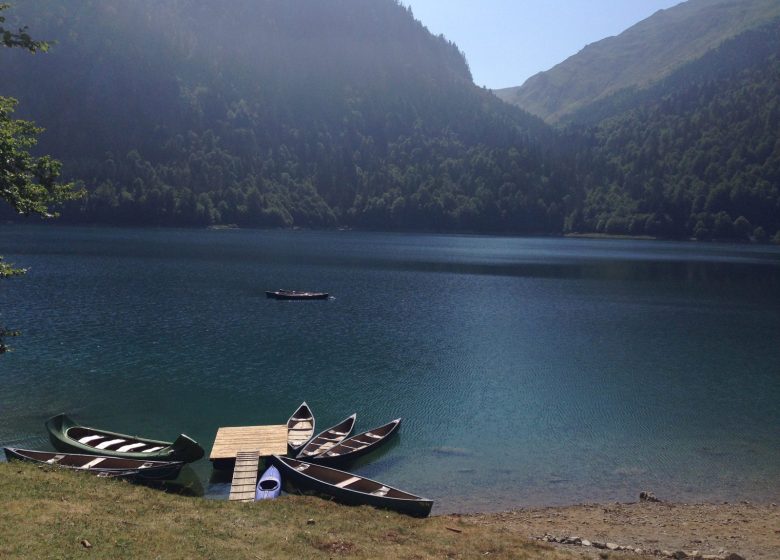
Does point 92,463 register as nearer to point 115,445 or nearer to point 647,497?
point 115,445

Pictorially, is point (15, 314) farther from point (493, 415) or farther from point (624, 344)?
point (624, 344)

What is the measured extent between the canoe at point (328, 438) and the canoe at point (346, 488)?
8.06 feet

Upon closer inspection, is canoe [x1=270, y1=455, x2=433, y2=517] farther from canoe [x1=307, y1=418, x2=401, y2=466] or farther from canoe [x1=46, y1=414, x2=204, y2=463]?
canoe [x1=46, y1=414, x2=204, y2=463]

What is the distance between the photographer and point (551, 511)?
2819 cm

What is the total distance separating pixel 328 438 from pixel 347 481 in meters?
7.47

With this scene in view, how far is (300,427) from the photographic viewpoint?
36.2 m

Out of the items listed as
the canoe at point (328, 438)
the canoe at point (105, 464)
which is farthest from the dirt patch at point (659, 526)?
the canoe at point (105, 464)

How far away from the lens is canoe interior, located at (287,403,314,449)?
3394 cm

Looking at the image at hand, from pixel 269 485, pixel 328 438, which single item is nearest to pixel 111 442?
pixel 269 485

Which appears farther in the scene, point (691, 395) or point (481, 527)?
point (691, 395)

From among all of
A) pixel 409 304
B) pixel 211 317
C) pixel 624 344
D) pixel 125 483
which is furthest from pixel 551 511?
pixel 409 304

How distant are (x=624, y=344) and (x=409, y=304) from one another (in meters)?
31.8

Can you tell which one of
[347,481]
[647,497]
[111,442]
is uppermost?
→ [347,481]

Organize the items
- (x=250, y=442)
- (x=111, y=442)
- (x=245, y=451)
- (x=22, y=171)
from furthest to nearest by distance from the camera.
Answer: (x=250, y=442) < (x=111, y=442) < (x=245, y=451) < (x=22, y=171)
